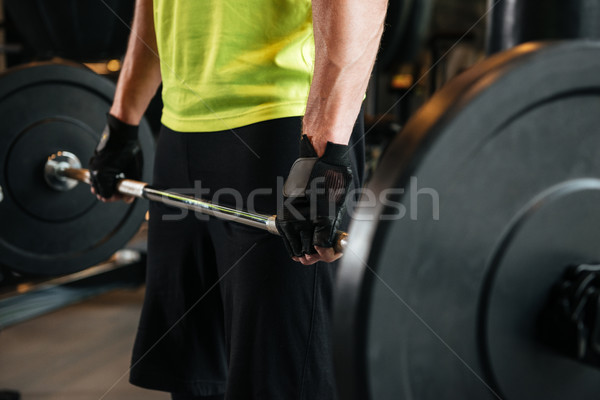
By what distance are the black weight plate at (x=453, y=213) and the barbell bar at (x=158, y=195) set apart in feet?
0.63

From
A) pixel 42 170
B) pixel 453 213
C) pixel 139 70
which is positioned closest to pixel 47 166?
pixel 42 170

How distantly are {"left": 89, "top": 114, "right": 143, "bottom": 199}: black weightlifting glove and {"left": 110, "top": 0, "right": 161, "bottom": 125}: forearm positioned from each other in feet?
0.07

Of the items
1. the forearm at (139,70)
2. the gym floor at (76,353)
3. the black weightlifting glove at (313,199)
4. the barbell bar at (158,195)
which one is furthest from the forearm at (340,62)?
the gym floor at (76,353)

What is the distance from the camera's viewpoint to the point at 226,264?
0.84 meters

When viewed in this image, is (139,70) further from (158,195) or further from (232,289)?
(232,289)

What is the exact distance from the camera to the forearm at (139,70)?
1064mm

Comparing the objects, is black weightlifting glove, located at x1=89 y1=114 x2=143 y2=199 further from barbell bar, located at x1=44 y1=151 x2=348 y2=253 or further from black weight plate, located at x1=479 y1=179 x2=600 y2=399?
black weight plate, located at x1=479 y1=179 x2=600 y2=399

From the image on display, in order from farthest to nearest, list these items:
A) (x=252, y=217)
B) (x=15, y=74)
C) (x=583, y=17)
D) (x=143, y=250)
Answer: (x=143, y=250) < (x=583, y=17) < (x=15, y=74) < (x=252, y=217)

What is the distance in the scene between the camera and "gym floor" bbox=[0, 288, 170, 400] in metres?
1.75

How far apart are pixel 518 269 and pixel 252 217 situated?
0.36 m

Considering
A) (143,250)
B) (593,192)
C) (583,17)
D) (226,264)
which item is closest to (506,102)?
(593,192)

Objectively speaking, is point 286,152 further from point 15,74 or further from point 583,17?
point 583,17

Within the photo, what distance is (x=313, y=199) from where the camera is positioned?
703 mm

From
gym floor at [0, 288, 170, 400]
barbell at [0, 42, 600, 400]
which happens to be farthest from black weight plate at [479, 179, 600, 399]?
gym floor at [0, 288, 170, 400]
